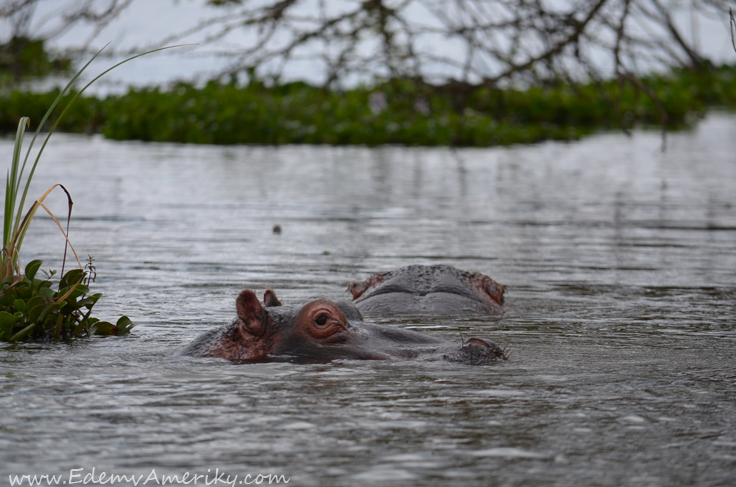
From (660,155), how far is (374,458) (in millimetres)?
16445

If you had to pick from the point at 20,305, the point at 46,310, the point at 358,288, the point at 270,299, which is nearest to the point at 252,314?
the point at 270,299

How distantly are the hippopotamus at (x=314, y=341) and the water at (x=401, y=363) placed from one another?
100 millimetres

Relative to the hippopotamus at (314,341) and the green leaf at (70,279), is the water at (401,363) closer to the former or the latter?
the hippopotamus at (314,341)

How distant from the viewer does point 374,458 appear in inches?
137

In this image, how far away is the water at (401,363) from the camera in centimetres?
352

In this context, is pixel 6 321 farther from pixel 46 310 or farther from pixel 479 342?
pixel 479 342

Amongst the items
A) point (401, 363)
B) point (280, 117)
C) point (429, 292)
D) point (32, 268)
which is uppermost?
point (280, 117)

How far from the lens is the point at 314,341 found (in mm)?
4832

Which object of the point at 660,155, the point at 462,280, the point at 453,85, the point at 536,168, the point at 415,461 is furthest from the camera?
the point at 660,155

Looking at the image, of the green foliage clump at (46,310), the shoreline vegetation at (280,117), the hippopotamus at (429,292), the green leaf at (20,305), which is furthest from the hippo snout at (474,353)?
the shoreline vegetation at (280,117)

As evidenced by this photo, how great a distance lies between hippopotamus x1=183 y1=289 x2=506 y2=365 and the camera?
4.79 metres

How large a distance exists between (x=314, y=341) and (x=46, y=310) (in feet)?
4.39

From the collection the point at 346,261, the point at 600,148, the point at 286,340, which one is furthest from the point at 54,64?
the point at 600,148

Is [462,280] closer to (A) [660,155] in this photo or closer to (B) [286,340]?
(B) [286,340]
